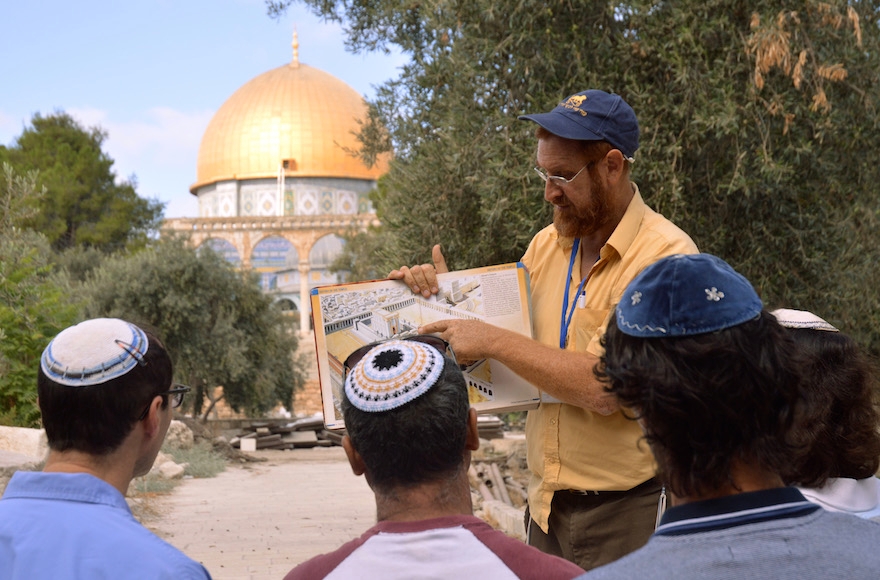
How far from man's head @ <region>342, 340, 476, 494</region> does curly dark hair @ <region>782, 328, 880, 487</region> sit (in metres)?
0.93

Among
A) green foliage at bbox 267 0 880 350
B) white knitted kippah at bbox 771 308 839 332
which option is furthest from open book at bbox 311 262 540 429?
green foliage at bbox 267 0 880 350

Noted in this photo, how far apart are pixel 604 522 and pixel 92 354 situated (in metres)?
1.54

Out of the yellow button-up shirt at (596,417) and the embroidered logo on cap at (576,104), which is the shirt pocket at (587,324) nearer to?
the yellow button-up shirt at (596,417)

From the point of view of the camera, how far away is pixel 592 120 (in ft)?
9.11

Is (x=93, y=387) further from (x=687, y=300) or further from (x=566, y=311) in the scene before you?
(x=566, y=311)

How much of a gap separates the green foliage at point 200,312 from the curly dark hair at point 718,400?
2229 centimetres

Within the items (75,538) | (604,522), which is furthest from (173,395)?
(604,522)

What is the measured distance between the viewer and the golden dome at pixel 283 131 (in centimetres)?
5906

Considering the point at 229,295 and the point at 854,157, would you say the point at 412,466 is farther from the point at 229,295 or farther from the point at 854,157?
the point at 229,295

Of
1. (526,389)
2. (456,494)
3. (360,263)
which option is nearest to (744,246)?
(526,389)

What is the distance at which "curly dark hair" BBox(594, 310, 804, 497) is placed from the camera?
136cm

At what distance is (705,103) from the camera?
773 centimetres

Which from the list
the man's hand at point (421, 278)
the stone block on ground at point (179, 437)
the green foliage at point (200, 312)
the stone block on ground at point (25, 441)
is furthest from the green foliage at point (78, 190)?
the man's hand at point (421, 278)

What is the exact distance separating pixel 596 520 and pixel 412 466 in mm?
1144
